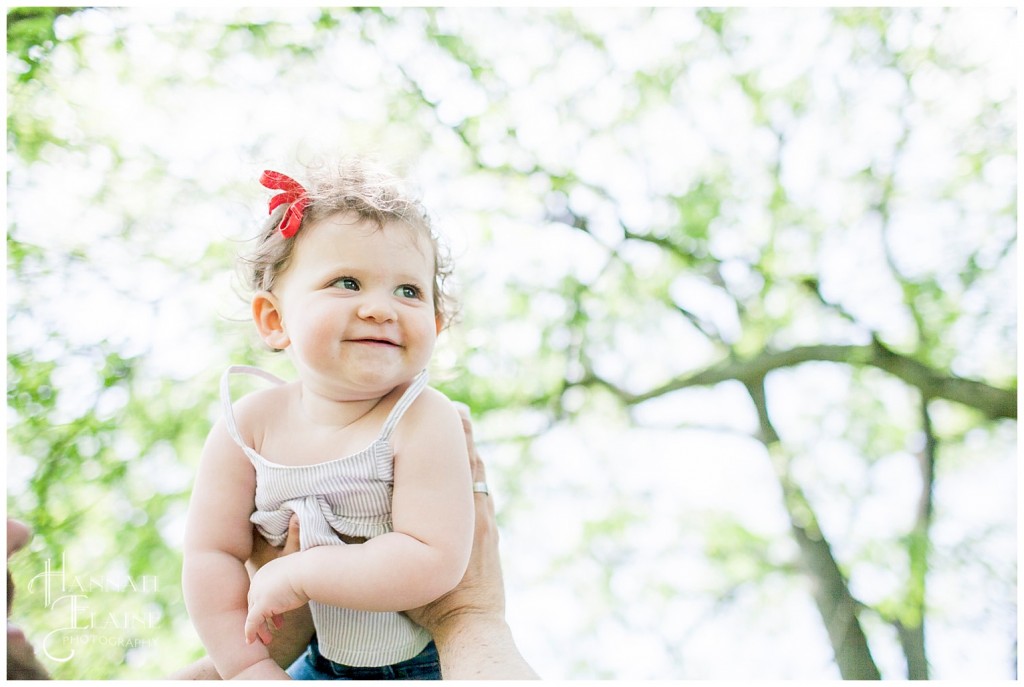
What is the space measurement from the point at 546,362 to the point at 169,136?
1.70m

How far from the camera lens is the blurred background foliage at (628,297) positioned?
2.46 m

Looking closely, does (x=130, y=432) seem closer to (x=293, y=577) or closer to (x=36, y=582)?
(x=36, y=582)

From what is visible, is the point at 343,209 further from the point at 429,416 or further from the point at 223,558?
the point at 223,558

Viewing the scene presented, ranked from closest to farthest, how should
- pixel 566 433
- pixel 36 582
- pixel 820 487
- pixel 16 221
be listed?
pixel 36 582 < pixel 16 221 < pixel 820 487 < pixel 566 433

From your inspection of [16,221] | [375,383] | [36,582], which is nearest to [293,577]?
[375,383]

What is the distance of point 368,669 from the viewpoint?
0.98 metres

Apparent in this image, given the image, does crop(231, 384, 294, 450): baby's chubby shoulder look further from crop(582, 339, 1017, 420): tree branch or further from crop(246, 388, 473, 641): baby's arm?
crop(582, 339, 1017, 420): tree branch

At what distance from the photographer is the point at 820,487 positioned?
3289 mm

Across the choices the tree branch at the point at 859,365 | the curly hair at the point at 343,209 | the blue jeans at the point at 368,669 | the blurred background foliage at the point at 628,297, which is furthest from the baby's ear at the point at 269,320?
the tree branch at the point at 859,365

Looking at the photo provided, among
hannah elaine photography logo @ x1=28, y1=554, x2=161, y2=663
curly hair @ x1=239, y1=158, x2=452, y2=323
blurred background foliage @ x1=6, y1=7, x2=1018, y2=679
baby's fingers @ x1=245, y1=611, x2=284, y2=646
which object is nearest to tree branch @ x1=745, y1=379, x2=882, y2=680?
blurred background foliage @ x1=6, y1=7, x2=1018, y2=679

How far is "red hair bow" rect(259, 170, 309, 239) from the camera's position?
94 cm

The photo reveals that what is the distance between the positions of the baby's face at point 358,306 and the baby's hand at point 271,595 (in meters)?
0.21

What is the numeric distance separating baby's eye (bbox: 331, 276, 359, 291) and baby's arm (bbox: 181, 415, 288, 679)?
0.79ft

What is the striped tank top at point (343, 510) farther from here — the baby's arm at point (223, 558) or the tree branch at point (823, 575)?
the tree branch at point (823, 575)
